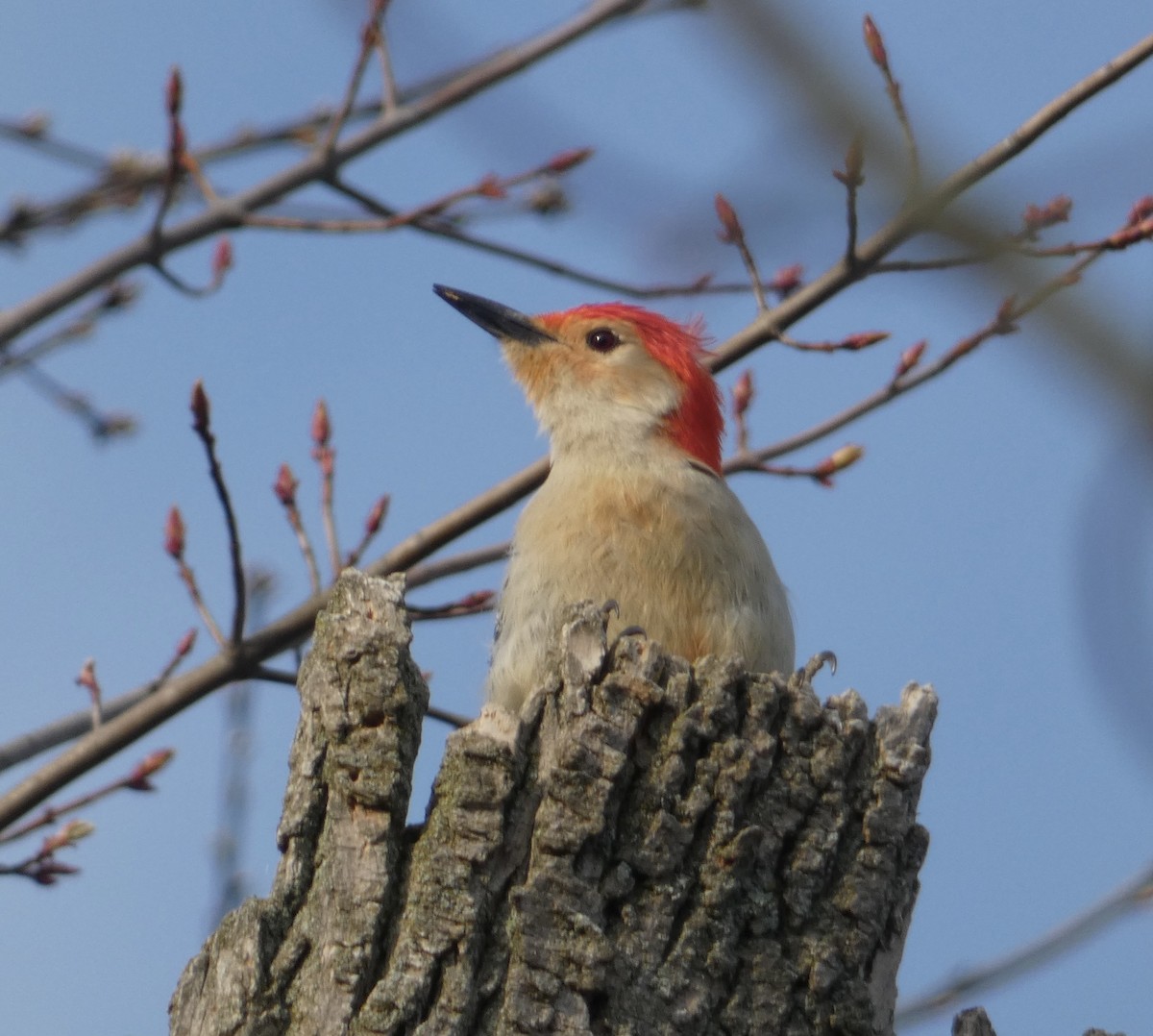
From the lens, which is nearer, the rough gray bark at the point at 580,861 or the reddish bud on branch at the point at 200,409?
the rough gray bark at the point at 580,861

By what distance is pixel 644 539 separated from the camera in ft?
16.4

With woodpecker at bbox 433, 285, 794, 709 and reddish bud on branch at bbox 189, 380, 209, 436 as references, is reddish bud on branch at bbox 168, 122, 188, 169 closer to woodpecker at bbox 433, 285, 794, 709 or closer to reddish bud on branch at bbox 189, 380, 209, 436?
reddish bud on branch at bbox 189, 380, 209, 436

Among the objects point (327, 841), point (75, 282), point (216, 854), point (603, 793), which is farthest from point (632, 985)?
point (216, 854)

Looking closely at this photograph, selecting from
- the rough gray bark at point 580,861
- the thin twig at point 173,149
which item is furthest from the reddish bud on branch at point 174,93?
the rough gray bark at point 580,861

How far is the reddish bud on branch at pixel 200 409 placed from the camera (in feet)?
16.0

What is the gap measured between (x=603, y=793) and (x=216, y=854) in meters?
4.23

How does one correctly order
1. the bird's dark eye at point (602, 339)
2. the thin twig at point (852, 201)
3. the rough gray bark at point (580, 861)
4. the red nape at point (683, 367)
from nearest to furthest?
the rough gray bark at point (580, 861) < the thin twig at point (852, 201) < the red nape at point (683, 367) < the bird's dark eye at point (602, 339)

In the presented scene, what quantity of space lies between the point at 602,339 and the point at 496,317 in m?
0.49

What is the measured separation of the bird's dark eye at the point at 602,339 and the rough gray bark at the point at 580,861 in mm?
3221

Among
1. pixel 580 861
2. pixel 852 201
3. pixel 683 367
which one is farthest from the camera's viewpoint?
pixel 683 367

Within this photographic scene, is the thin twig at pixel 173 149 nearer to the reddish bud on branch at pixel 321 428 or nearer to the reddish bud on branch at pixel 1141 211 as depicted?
the reddish bud on branch at pixel 321 428

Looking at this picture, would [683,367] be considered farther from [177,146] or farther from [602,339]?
[177,146]

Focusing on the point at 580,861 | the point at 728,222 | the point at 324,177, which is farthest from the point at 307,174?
the point at 580,861

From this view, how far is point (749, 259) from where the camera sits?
540 cm
